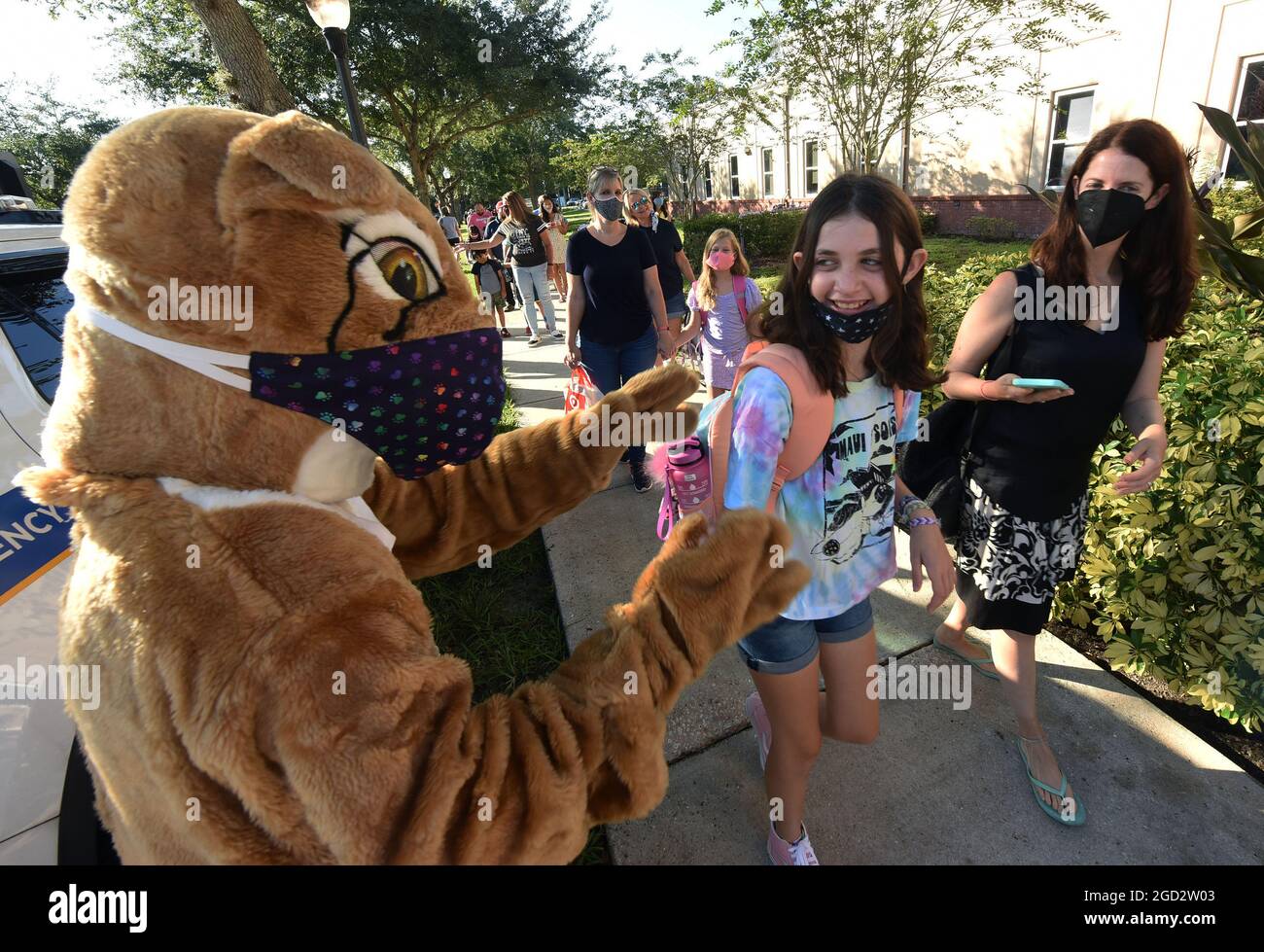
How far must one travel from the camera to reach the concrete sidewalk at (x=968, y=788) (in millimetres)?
2092

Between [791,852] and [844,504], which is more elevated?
[844,504]

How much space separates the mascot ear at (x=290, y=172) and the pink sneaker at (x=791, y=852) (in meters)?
2.17

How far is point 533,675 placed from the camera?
9.92 ft

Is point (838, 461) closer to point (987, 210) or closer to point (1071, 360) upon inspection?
point (1071, 360)

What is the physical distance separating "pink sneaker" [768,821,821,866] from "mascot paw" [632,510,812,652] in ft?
4.49

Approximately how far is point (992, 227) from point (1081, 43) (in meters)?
3.52

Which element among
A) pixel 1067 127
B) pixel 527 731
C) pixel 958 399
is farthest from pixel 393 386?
pixel 1067 127

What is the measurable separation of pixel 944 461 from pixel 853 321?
101 cm

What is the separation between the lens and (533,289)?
8758 mm

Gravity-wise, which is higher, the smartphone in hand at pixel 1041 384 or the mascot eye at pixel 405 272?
the mascot eye at pixel 405 272

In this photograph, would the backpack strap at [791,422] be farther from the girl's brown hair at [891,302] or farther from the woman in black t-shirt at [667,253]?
the woman in black t-shirt at [667,253]

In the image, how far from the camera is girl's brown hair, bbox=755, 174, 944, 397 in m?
1.62

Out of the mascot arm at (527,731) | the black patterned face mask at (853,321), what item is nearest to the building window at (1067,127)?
the black patterned face mask at (853,321)

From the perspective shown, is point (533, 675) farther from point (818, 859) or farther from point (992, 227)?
point (992, 227)
